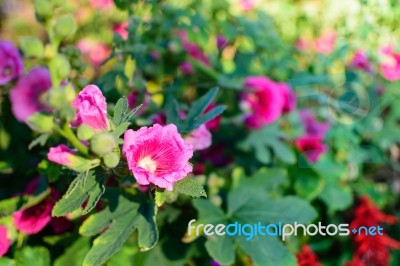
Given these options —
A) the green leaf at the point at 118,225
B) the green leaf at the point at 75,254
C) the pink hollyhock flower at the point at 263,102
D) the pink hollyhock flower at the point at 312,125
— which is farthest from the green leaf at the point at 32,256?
the pink hollyhock flower at the point at 312,125

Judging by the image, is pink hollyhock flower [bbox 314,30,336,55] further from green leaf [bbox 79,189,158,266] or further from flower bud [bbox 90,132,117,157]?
flower bud [bbox 90,132,117,157]

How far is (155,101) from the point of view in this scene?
1009 millimetres

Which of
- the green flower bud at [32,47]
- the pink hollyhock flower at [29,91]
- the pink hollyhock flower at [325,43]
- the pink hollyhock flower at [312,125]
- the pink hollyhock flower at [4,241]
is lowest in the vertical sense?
the pink hollyhock flower at [312,125]

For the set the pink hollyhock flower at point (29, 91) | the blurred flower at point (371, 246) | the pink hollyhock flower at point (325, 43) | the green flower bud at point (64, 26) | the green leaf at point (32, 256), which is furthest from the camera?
the pink hollyhock flower at point (325, 43)

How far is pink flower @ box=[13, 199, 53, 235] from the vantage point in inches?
32.7

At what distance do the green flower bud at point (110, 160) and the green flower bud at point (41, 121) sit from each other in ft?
0.28

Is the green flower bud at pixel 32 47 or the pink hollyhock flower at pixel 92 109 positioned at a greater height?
the green flower bud at pixel 32 47

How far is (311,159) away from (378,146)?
357 mm

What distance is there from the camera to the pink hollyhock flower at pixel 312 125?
149 centimetres

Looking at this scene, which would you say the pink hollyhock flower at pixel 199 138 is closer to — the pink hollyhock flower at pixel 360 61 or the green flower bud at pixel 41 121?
the green flower bud at pixel 41 121

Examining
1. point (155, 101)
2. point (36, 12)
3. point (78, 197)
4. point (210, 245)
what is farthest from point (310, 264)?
point (36, 12)

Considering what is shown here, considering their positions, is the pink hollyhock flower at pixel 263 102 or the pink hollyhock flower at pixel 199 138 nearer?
the pink hollyhock flower at pixel 199 138

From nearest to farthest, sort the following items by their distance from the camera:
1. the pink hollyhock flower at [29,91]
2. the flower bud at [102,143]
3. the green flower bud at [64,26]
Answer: the flower bud at [102,143] → the green flower bud at [64,26] → the pink hollyhock flower at [29,91]

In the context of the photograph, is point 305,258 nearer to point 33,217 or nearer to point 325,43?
point 33,217
